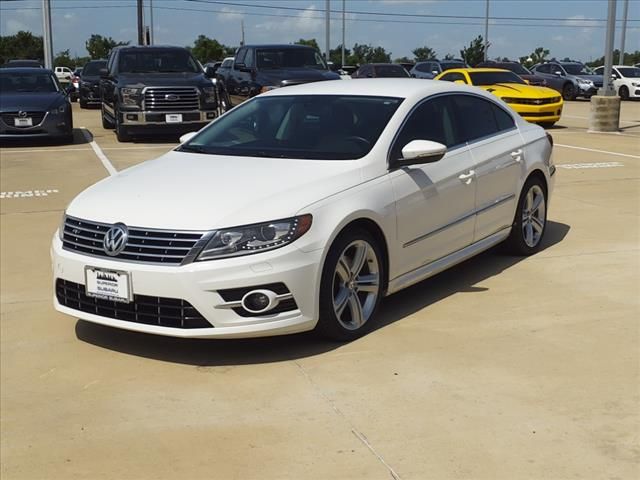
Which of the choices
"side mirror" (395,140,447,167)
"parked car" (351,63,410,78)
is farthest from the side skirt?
"parked car" (351,63,410,78)

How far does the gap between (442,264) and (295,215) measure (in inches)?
64.4

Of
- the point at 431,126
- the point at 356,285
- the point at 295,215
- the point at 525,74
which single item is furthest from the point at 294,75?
the point at 525,74

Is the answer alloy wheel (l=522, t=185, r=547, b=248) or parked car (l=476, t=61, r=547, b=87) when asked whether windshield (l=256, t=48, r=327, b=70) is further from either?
parked car (l=476, t=61, r=547, b=87)

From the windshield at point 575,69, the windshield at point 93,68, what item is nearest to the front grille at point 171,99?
the windshield at point 93,68

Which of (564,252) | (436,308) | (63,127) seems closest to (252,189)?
(436,308)

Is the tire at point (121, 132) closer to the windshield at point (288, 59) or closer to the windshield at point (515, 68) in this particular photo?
the windshield at point (288, 59)

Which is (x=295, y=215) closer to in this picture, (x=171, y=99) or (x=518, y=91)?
(x=171, y=99)

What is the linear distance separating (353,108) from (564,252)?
8.31 feet

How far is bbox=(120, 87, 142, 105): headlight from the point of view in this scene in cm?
1661

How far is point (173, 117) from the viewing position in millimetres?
16734

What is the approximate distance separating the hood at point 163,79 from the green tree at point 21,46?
65466 mm

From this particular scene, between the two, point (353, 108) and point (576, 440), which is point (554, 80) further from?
point (576, 440)

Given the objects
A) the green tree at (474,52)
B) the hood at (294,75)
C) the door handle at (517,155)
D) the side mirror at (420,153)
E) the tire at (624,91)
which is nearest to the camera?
the side mirror at (420,153)

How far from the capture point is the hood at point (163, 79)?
55.1 ft
